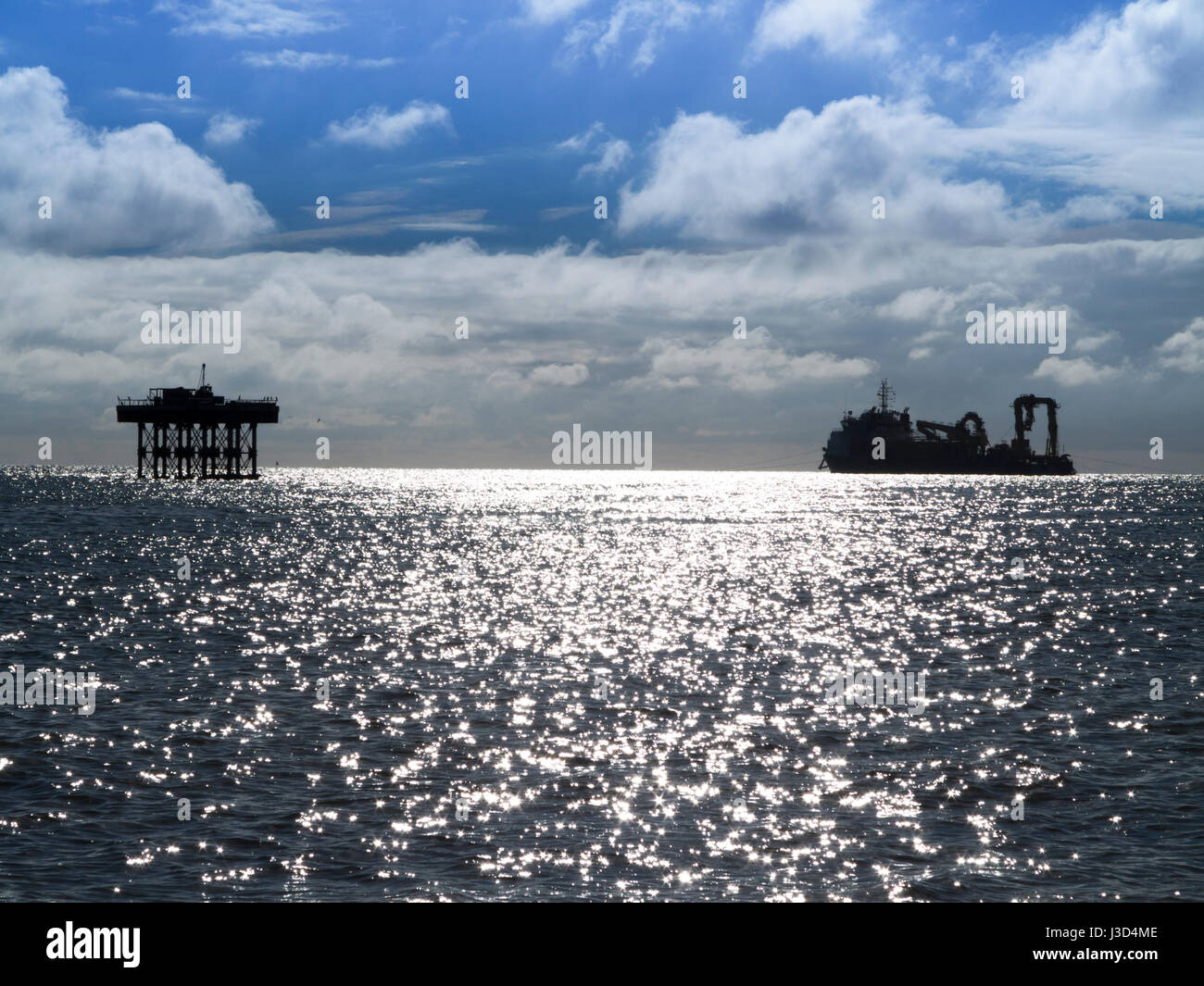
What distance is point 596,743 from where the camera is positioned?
19.5 metres

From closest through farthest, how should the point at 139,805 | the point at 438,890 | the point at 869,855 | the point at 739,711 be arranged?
the point at 438,890 < the point at 869,855 < the point at 139,805 < the point at 739,711

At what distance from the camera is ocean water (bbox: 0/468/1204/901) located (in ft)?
42.9

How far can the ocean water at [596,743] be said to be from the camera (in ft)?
42.9

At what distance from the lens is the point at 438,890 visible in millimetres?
12312

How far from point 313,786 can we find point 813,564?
2031 inches

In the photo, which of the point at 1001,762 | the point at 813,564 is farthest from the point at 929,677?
the point at 813,564

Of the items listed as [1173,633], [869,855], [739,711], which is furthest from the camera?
[1173,633]

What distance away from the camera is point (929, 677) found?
2720cm
